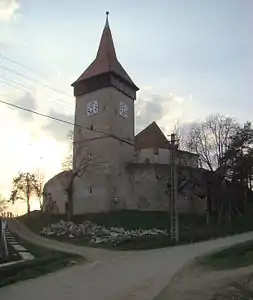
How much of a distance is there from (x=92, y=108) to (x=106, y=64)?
20.2 ft

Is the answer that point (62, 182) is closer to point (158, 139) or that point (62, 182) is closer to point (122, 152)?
point (122, 152)

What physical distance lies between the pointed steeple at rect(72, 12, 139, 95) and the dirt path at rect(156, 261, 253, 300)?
1578 inches

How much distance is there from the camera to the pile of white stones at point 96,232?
3509cm

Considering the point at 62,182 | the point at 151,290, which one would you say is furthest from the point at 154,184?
the point at 151,290

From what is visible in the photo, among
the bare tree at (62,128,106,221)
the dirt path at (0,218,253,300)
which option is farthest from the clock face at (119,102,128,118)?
the dirt path at (0,218,253,300)

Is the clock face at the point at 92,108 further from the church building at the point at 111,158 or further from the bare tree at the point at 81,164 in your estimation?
the bare tree at the point at 81,164

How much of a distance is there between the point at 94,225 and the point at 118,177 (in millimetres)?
9824

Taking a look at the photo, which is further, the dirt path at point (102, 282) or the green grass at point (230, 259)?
the green grass at point (230, 259)

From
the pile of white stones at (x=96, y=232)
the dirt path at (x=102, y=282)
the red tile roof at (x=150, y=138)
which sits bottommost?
the dirt path at (x=102, y=282)

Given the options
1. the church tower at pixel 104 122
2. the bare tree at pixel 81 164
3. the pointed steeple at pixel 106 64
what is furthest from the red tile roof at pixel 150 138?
the bare tree at pixel 81 164

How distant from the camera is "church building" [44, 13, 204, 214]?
51438 millimetres

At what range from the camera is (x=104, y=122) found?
5241 centimetres

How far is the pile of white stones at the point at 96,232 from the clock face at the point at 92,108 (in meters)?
14.9

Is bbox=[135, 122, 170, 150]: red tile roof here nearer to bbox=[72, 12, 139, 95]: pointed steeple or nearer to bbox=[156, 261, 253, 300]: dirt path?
bbox=[72, 12, 139, 95]: pointed steeple
